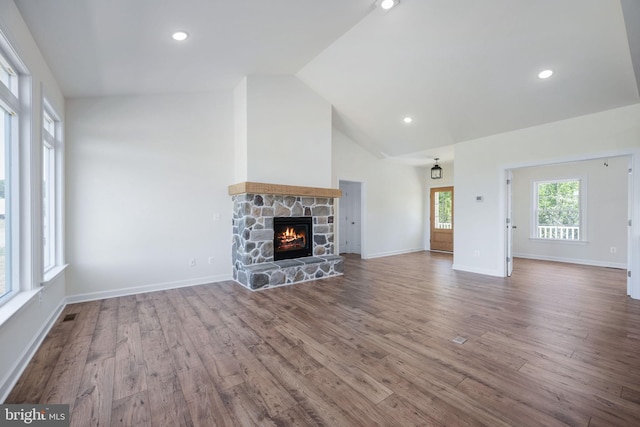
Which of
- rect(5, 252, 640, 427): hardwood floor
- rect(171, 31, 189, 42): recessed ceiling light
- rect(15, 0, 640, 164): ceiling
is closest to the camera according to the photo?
rect(5, 252, 640, 427): hardwood floor

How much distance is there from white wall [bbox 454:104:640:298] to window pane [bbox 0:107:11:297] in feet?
21.5

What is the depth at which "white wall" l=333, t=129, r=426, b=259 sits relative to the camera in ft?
23.2

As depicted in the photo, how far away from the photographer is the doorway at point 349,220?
8008 millimetres

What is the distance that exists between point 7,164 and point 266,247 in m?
3.17

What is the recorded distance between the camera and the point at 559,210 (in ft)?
22.9

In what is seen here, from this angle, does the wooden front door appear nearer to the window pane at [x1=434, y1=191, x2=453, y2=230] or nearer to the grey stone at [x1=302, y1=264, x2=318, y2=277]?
the window pane at [x1=434, y1=191, x2=453, y2=230]

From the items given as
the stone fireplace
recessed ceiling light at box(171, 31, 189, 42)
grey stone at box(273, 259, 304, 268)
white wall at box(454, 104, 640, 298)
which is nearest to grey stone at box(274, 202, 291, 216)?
the stone fireplace

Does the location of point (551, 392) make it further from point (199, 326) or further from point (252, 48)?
point (252, 48)

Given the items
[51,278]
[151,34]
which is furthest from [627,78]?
[51,278]

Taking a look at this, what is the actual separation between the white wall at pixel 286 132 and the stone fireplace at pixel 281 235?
270 millimetres

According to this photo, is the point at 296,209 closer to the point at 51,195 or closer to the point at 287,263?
the point at 287,263

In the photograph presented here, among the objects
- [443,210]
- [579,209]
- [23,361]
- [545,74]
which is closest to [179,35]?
[23,361]

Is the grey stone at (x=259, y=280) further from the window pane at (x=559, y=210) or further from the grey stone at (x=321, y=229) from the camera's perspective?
the window pane at (x=559, y=210)

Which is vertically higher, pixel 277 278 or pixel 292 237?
pixel 292 237
